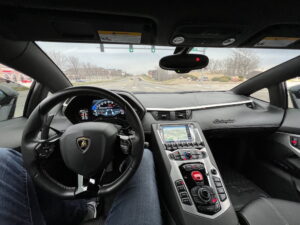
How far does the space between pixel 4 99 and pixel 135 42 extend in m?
1.39

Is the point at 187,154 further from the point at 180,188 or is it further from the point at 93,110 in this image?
the point at 93,110

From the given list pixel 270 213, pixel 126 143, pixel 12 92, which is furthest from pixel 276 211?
pixel 12 92

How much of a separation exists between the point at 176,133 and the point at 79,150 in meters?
0.95

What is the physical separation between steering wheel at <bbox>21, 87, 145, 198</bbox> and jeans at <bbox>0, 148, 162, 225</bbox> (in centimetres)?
10

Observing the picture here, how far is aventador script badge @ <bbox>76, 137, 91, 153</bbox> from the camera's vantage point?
3.10 feet

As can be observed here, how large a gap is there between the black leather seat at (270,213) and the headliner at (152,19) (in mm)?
1052

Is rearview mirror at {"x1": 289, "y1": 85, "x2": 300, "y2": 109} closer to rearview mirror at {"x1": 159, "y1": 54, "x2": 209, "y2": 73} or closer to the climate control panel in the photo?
rearview mirror at {"x1": 159, "y1": 54, "x2": 209, "y2": 73}

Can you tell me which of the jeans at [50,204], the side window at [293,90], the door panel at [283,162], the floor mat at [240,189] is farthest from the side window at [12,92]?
the side window at [293,90]

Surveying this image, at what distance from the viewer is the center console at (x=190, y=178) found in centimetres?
106

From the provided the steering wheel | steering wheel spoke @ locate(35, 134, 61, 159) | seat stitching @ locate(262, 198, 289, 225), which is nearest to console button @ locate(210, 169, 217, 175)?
seat stitching @ locate(262, 198, 289, 225)

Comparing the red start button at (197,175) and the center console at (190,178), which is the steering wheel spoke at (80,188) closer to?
the center console at (190,178)

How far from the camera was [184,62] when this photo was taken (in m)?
1.53

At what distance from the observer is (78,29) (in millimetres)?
1124

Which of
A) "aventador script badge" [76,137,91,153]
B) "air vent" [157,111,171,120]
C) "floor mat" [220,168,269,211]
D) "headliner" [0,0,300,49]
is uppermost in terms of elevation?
"headliner" [0,0,300,49]
